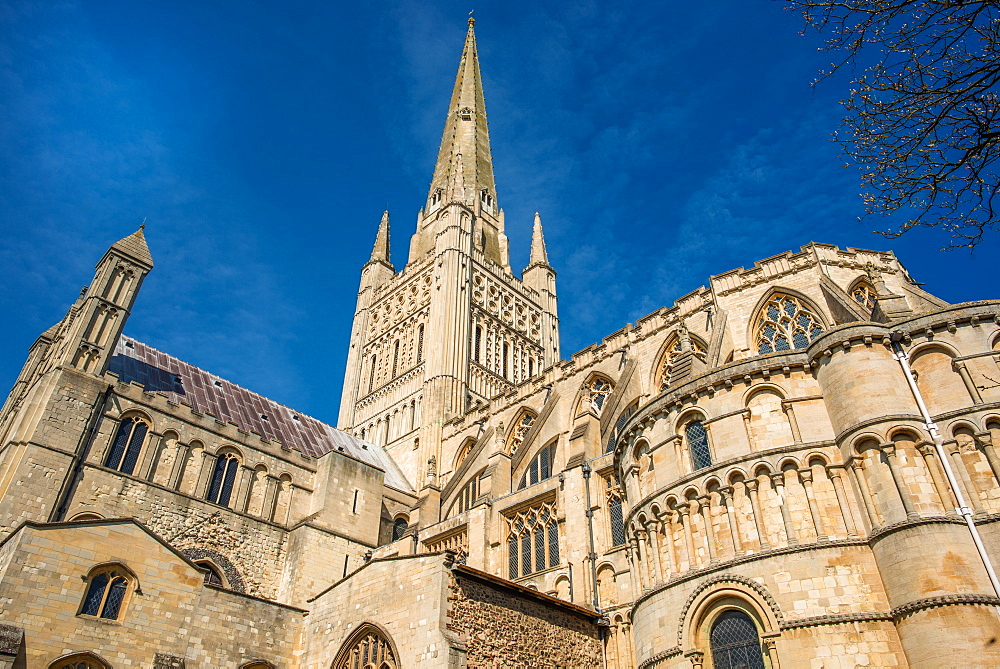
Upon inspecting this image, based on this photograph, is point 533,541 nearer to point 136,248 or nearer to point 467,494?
point 467,494

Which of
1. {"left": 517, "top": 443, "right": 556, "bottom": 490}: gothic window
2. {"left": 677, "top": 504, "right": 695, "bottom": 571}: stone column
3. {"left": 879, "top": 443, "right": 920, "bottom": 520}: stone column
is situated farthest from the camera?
{"left": 517, "top": 443, "right": 556, "bottom": 490}: gothic window

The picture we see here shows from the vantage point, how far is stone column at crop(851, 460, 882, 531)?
44.3ft

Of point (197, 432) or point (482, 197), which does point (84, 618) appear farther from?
point (482, 197)

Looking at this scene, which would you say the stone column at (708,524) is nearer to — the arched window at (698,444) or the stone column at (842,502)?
the arched window at (698,444)

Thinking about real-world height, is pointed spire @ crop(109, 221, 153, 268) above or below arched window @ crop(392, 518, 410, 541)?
above

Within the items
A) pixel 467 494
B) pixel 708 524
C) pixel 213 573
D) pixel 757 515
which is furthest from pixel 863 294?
pixel 213 573

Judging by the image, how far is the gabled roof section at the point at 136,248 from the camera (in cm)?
2625

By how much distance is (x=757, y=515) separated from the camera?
14.3 meters

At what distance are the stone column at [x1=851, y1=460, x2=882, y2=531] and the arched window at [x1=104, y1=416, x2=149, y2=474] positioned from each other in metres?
21.3

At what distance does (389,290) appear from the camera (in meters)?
46.7

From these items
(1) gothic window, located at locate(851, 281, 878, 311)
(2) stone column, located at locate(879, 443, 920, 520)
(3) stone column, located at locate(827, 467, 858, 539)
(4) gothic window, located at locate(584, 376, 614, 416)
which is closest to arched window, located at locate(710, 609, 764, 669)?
(3) stone column, located at locate(827, 467, 858, 539)

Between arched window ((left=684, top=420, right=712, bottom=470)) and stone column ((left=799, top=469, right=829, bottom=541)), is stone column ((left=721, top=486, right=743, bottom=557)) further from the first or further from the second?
stone column ((left=799, top=469, right=829, bottom=541))

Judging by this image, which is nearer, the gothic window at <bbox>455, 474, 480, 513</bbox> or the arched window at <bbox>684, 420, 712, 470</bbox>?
the arched window at <bbox>684, 420, 712, 470</bbox>

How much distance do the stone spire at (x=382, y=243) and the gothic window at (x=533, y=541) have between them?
101 ft
